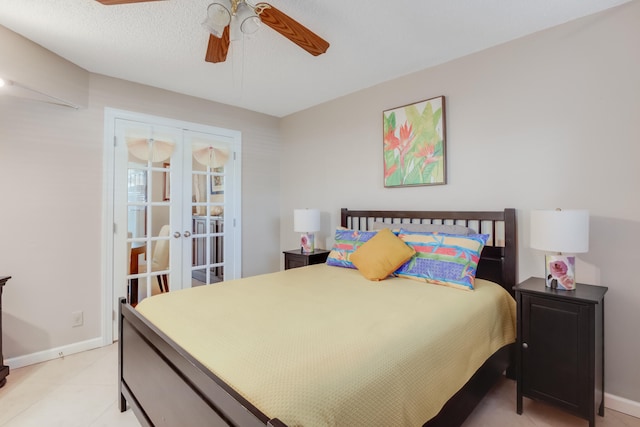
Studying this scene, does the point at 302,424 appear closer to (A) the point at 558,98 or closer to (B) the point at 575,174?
(B) the point at 575,174

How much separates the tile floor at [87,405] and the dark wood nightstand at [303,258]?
1829 millimetres

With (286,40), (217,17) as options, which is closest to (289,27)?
(217,17)

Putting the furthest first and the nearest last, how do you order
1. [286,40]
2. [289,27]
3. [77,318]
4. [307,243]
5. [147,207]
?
[307,243] → [147,207] → [77,318] → [286,40] → [289,27]

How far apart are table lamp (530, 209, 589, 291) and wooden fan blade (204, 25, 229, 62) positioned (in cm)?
219

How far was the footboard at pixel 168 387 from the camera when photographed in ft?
3.10

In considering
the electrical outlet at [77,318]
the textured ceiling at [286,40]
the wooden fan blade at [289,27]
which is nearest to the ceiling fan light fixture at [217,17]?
the wooden fan blade at [289,27]

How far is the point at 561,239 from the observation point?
1.83 metres

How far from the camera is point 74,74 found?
2.66 meters

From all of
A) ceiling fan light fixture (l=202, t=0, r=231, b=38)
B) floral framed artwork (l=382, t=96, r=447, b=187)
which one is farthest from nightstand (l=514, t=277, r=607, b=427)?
ceiling fan light fixture (l=202, t=0, r=231, b=38)

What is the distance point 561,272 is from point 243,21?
91.3 inches

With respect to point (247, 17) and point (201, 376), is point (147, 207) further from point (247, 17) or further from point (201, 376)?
point (201, 376)

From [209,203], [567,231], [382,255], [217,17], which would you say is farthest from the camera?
[209,203]

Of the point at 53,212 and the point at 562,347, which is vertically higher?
the point at 53,212

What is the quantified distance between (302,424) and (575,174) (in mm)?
2332
